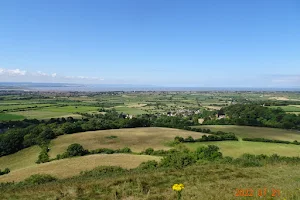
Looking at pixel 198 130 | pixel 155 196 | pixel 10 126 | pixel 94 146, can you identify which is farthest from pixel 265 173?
pixel 10 126

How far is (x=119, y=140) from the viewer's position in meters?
54.0

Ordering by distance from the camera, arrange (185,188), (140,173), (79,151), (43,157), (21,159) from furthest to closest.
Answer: (21,159) → (79,151) → (43,157) → (140,173) → (185,188)

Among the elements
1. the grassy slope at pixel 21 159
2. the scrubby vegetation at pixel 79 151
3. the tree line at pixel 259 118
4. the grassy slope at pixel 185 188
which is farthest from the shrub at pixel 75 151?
the tree line at pixel 259 118

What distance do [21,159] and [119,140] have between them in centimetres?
2033

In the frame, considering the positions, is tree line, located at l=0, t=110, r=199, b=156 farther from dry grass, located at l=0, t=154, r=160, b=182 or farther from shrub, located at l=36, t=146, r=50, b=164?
dry grass, located at l=0, t=154, r=160, b=182

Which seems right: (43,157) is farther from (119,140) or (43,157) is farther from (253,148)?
(253,148)

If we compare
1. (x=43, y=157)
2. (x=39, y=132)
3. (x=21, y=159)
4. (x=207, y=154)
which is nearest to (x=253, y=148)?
(x=207, y=154)

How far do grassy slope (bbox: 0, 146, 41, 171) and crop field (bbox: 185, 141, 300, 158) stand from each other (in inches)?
1235

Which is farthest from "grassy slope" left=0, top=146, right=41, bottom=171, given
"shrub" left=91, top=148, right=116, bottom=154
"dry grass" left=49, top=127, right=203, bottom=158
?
"shrub" left=91, top=148, right=116, bottom=154

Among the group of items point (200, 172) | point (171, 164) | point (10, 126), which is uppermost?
point (200, 172)

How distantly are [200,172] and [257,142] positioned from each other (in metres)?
40.7

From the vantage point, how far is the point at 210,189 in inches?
501

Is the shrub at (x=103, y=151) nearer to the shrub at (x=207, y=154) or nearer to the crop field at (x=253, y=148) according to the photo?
the crop field at (x=253, y=148)

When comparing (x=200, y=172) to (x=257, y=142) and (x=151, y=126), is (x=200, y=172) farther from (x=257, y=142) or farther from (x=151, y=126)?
(x=151, y=126)
